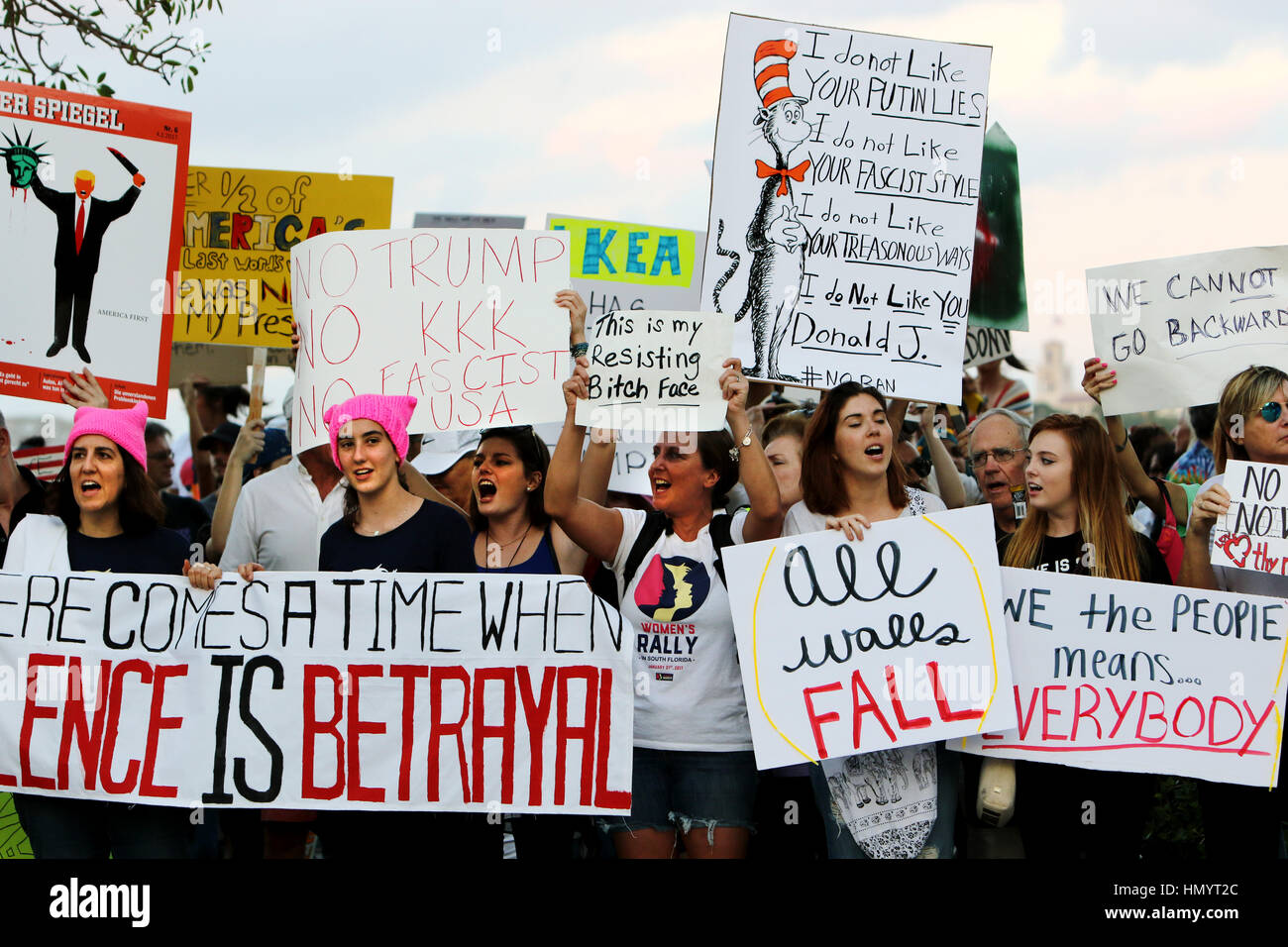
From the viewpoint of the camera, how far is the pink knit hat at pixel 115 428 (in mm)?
4539

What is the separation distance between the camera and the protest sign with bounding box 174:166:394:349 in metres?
6.59

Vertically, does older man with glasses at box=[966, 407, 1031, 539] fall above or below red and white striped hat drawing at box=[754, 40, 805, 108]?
below

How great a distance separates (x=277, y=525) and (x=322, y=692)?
91 centimetres

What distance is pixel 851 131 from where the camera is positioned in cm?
539

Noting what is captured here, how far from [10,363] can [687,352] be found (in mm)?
2652

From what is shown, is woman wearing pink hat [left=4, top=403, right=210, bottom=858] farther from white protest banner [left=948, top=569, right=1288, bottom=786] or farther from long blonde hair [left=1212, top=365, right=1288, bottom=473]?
long blonde hair [left=1212, top=365, right=1288, bottom=473]

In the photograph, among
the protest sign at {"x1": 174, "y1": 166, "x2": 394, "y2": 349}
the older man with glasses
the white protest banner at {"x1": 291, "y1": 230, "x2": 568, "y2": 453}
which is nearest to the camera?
the white protest banner at {"x1": 291, "y1": 230, "x2": 568, "y2": 453}

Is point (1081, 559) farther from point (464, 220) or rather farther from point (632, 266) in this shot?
point (464, 220)

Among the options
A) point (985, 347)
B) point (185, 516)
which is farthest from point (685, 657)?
point (985, 347)

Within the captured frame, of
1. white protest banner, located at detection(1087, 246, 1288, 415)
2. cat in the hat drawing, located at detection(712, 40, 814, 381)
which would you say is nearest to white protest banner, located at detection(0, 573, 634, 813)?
cat in the hat drawing, located at detection(712, 40, 814, 381)

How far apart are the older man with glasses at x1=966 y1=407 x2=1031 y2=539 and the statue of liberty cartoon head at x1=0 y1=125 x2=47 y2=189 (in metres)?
4.08
